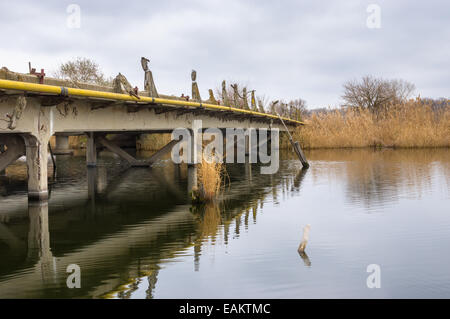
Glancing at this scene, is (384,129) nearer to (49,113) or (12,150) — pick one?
(49,113)

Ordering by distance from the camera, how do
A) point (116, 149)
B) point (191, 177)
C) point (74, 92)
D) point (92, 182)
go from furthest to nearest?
point (116, 149) < point (191, 177) < point (92, 182) < point (74, 92)

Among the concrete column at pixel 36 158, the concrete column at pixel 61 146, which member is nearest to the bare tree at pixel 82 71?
the concrete column at pixel 61 146

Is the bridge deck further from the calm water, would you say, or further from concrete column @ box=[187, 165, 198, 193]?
concrete column @ box=[187, 165, 198, 193]

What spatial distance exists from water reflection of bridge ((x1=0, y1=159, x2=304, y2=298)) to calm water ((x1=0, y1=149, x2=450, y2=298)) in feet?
0.08

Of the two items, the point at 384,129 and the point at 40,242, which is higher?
the point at 384,129

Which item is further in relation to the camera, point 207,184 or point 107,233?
point 207,184

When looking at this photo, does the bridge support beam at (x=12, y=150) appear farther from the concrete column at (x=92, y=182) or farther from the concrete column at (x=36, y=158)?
the concrete column at (x=92, y=182)

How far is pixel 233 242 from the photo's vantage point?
8844 mm

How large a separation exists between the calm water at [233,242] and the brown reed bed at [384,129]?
786 inches

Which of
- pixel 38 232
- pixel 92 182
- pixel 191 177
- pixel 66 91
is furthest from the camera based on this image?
pixel 191 177

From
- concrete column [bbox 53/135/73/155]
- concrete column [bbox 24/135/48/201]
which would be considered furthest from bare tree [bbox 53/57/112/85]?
concrete column [bbox 24/135/48/201]

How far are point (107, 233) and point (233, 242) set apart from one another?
9.21 feet

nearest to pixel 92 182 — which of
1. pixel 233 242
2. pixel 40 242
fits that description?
pixel 40 242
